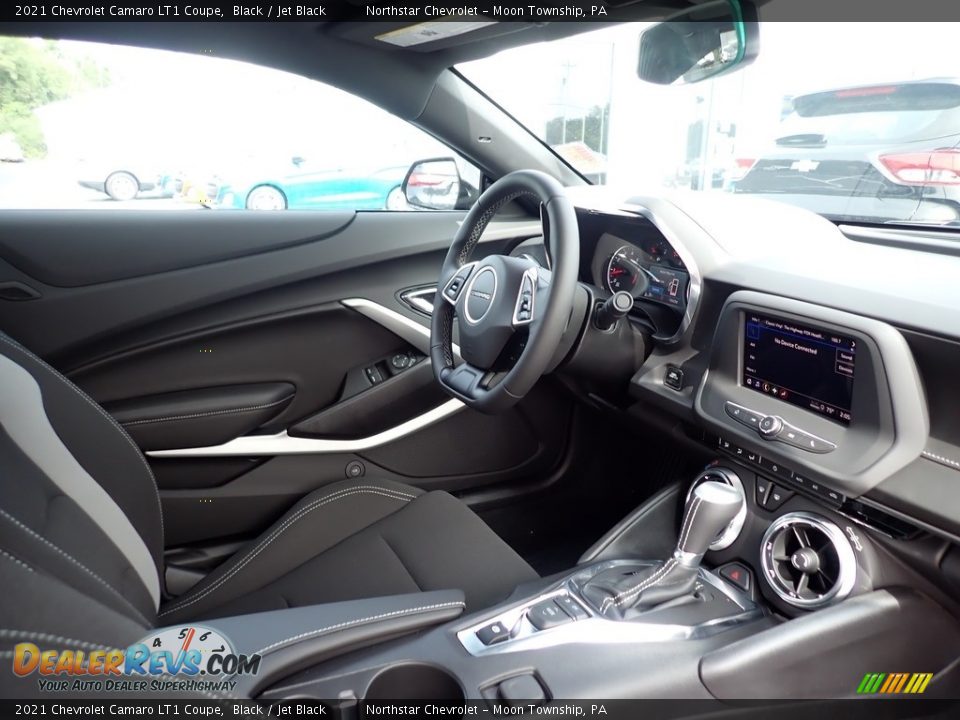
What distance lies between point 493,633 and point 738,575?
54cm

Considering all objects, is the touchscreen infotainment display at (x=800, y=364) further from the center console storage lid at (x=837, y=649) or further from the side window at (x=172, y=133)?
the side window at (x=172, y=133)

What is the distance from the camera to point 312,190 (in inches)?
79.6

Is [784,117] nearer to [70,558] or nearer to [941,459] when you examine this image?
[941,459]

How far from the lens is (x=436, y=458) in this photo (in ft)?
6.73

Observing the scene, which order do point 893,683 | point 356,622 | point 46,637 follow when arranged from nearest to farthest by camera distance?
point 46,637 → point 356,622 → point 893,683

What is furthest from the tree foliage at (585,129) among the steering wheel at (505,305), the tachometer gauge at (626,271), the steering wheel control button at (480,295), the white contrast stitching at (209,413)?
the white contrast stitching at (209,413)

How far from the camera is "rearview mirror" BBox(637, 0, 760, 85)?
4.96 ft

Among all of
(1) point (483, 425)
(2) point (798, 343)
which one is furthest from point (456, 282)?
(2) point (798, 343)

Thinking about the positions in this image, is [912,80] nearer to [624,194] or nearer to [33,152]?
[624,194]

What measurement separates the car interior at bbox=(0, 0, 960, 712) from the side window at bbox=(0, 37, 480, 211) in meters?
0.07

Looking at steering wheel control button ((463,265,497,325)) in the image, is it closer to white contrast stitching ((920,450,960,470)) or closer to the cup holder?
the cup holder

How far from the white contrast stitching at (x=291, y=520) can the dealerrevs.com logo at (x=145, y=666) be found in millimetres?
541

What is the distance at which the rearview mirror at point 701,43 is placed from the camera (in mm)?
1511

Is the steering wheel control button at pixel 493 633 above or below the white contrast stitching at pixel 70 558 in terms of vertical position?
below
